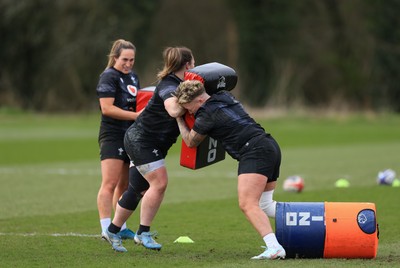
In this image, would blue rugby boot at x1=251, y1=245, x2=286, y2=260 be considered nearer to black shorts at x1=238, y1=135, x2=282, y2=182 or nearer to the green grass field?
the green grass field

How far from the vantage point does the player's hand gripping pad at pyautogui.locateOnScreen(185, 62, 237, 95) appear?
866 cm

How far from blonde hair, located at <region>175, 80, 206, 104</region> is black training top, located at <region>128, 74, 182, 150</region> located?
407mm

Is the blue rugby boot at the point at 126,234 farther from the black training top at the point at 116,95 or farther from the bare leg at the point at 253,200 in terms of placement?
the bare leg at the point at 253,200

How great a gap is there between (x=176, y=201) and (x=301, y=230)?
5.40 m

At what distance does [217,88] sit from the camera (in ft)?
28.8

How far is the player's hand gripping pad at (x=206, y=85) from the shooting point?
28.5 ft

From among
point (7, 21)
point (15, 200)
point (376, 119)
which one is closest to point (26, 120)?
point (7, 21)

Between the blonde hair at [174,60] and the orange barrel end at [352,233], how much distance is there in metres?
2.06

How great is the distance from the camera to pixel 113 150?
999 cm

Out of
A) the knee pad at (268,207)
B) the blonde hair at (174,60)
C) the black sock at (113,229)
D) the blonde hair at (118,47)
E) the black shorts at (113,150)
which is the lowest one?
the black sock at (113,229)

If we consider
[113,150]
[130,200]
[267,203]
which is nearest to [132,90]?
[113,150]

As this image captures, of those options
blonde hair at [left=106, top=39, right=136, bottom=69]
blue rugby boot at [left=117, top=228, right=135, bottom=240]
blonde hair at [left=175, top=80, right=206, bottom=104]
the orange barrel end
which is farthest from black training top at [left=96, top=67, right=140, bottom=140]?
the orange barrel end

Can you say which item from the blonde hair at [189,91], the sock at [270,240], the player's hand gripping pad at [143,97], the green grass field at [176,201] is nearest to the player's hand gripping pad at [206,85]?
the blonde hair at [189,91]

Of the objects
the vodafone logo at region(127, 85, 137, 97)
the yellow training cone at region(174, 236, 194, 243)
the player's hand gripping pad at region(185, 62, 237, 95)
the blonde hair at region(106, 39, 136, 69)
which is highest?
the blonde hair at region(106, 39, 136, 69)
